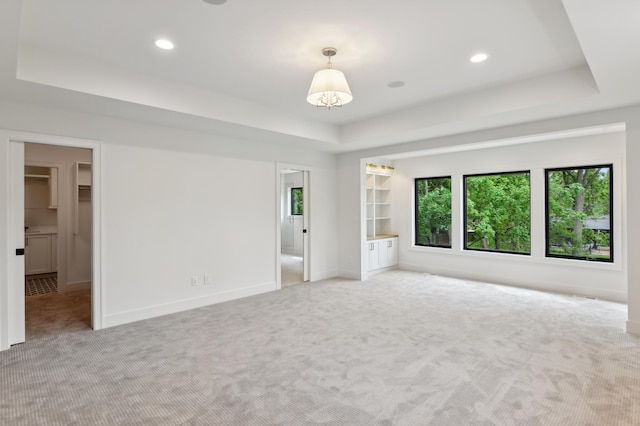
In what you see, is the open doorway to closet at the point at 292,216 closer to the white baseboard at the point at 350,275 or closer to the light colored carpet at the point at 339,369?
the white baseboard at the point at 350,275

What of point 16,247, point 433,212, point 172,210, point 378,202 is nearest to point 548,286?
point 433,212

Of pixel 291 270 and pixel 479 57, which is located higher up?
pixel 479 57

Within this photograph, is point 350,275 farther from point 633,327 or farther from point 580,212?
point 633,327

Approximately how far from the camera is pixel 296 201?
34.3 ft

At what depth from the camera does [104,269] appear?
404 cm

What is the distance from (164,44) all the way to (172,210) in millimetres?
2249

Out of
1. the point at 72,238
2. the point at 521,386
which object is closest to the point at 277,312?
the point at 521,386

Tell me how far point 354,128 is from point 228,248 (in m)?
2.69

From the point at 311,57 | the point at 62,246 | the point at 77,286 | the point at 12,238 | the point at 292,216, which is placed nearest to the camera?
the point at 311,57

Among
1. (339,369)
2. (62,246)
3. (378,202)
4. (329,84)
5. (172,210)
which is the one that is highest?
(329,84)

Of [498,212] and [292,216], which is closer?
[498,212]

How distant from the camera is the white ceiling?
243cm

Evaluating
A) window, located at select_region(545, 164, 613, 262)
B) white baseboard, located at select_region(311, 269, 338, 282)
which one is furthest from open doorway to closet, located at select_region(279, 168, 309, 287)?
window, located at select_region(545, 164, 613, 262)

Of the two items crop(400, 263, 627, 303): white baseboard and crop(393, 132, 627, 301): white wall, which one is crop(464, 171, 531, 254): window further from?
crop(400, 263, 627, 303): white baseboard
